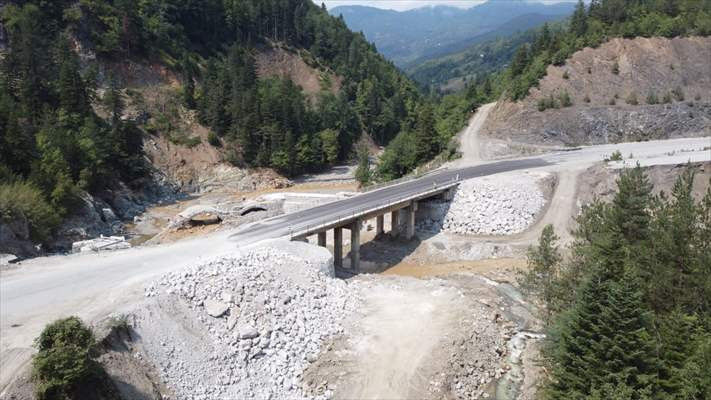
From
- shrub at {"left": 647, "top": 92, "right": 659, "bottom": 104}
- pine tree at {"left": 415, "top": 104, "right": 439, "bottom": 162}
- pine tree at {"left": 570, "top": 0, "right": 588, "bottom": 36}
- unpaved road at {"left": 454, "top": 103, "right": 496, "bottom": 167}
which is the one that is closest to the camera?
unpaved road at {"left": 454, "top": 103, "right": 496, "bottom": 167}

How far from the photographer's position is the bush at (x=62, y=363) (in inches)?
645

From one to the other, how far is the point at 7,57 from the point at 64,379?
61665 millimetres

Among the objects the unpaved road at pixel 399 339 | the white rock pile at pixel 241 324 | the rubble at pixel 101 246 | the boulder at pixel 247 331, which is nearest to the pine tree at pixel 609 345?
the unpaved road at pixel 399 339

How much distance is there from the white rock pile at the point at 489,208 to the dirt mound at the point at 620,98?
20383mm

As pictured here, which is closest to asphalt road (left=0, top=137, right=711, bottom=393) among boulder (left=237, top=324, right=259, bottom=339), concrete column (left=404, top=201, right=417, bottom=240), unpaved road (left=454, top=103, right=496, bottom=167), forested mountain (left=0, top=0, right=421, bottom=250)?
concrete column (left=404, top=201, right=417, bottom=240)

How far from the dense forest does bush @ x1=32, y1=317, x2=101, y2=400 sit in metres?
16.6

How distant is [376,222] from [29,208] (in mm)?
28047

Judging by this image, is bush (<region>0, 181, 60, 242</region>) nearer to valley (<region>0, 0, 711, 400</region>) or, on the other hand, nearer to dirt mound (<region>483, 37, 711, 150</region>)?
valley (<region>0, 0, 711, 400</region>)

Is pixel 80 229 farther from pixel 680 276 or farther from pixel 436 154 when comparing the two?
pixel 680 276

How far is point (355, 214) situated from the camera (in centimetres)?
3844

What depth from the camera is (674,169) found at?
4691cm

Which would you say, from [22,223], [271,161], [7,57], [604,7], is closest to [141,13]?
[7,57]

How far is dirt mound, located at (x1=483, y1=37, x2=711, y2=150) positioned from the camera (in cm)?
6638

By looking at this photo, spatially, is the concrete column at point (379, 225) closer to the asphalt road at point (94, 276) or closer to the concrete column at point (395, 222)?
the concrete column at point (395, 222)
